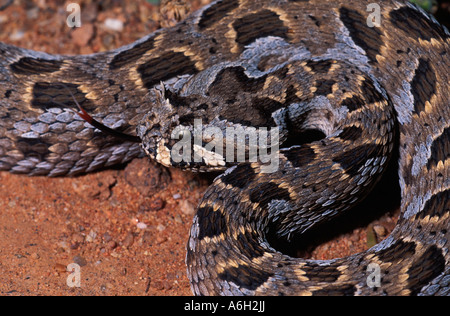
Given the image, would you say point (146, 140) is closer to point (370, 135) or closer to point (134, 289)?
point (134, 289)

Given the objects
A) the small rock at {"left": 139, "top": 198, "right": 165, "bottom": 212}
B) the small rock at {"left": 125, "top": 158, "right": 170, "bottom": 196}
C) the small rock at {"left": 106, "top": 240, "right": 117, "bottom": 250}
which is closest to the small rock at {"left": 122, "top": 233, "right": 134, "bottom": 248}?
the small rock at {"left": 106, "top": 240, "right": 117, "bottom": 250}

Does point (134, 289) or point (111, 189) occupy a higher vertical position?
point (111, 189)

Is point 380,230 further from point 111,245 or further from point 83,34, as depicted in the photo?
point 83,34

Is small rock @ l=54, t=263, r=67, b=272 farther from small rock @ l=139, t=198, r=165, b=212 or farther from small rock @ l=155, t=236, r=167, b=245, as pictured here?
small rock @ l=139, t=198, r=165, b=212

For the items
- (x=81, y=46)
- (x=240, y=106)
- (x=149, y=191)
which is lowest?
(x=149, y=191)

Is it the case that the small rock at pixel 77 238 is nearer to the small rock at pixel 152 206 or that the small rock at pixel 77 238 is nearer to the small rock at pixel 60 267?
the small rock at pixel 60 267

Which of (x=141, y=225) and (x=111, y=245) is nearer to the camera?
(x=111, y=245)

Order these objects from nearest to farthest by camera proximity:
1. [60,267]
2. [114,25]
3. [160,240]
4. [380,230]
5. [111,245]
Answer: [60,267] < [111,245] < [160,240] < [380,230] < [114,25]

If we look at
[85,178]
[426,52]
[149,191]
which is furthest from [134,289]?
[426,52]

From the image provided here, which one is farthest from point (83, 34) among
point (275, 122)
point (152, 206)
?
point (275, 122)
